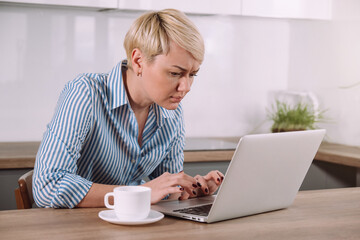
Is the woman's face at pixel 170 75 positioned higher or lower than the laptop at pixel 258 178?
higher

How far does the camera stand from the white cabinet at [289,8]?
296 centimetres

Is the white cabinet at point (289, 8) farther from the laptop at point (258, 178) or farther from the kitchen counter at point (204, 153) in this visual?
the laptop at point (258, 178)

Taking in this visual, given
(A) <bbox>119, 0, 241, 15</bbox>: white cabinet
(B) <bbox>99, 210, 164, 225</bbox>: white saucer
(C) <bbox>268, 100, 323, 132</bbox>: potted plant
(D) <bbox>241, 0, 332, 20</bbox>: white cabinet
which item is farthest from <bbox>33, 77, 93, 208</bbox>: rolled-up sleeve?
(C) <bbox>268, 100, 323, 132</bbox>: potted plant

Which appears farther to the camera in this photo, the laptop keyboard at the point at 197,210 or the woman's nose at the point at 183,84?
the woman's nose at the point at 183,84

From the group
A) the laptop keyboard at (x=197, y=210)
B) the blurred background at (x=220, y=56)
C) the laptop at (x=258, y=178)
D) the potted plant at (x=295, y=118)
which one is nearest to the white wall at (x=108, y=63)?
the blurred background at (x=220, y=56)

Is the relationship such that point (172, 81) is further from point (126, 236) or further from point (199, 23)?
point (199, 23)

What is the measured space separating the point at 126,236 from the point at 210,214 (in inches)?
8.5

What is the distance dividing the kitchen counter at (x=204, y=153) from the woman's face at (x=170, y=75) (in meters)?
0.97

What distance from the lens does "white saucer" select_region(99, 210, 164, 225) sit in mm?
1156

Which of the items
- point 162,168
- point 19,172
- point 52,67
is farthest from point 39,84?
point 162,168

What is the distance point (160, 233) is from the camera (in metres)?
1.11

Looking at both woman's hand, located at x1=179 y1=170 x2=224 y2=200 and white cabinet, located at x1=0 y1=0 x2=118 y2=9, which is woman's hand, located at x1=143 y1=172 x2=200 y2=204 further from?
white cabinet, located at x1=0 y1=0 x2=118 y2=9

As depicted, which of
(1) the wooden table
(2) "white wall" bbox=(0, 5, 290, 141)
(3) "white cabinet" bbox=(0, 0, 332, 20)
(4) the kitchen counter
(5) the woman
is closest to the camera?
(1) the wooden table

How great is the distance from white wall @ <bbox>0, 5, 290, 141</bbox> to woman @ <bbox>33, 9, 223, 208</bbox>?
1.19 metres
